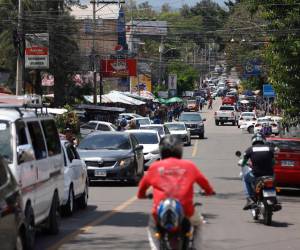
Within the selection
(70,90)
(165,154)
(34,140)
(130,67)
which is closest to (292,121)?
(34,140)

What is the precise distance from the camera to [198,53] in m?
185

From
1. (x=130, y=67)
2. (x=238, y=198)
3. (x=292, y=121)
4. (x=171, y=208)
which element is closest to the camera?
(x=171, y=208)

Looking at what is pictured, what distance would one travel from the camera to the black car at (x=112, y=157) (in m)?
23.2

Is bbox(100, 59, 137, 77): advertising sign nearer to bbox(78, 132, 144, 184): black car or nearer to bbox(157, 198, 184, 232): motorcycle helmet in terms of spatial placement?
bbox(78, 132, 144, 184): black car

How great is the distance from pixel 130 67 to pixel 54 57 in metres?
19.6

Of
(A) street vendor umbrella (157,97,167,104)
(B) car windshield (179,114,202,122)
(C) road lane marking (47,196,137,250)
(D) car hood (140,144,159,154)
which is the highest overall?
(C) road lane marking (47,196,137,250)

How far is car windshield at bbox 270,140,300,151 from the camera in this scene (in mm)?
21594

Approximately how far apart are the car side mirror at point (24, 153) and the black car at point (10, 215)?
1.46m

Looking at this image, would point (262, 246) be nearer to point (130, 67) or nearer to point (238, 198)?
point (238, 198)

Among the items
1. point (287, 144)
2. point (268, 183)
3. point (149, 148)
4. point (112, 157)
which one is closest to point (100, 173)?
point (112, 157)

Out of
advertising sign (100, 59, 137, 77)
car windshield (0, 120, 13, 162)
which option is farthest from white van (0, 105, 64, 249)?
advertising sign (100, 59, 137, 77)

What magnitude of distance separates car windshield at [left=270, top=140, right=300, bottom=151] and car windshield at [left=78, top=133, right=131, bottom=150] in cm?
482

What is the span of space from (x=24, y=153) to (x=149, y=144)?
2014 cm

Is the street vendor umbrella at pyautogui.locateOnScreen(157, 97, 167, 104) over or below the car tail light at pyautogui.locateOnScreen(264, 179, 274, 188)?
below
